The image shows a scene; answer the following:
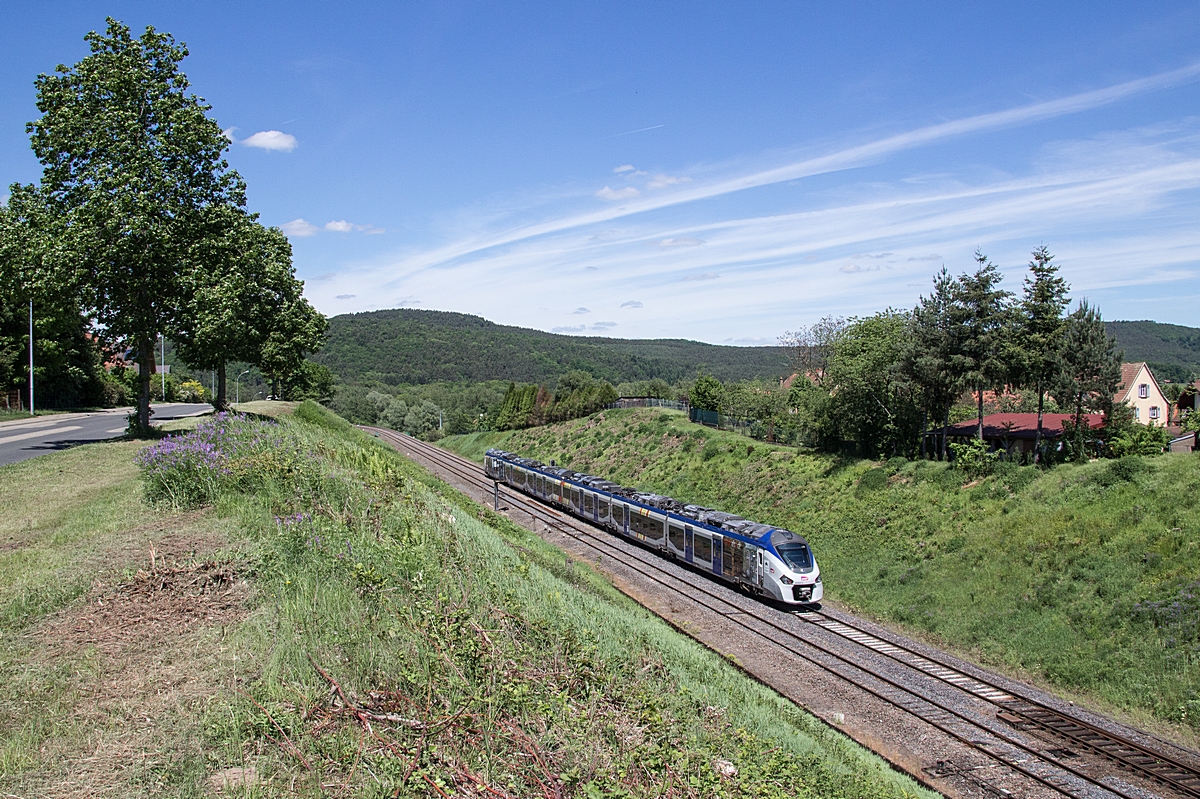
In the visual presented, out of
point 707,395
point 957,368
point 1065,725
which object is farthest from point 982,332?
point 707,395

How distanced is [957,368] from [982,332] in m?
1.89

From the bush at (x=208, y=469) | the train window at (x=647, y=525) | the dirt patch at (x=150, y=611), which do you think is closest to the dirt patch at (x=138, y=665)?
the dirt patch at (x=150, y=611)

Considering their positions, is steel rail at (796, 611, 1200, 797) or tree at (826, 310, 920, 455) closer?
steel rail at (796, 611, 1200, 797)

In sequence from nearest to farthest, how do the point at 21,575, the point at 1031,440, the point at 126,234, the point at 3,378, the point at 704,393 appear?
the point at 21,575
the point at 126,234
the point at 1031,440
the point at 3,378
the point at 704,393

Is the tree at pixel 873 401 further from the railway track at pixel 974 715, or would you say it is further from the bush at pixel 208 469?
the bush at pixel 208 469

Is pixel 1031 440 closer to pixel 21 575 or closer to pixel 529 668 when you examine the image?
pixel 529 668

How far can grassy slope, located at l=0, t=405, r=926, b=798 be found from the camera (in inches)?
241

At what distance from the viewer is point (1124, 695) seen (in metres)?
17.8

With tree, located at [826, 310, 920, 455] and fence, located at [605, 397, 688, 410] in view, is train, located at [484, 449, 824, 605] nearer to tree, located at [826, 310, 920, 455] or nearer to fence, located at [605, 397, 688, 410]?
tree, located at [826, 310, 920, 455]

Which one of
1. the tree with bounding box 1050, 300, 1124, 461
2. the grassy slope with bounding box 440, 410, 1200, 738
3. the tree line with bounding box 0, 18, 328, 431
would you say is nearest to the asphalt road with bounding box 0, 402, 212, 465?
the tree line with bounding box 0, 18, 328, 431

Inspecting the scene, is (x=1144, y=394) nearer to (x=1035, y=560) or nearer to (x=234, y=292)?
(x=1035, y=560)

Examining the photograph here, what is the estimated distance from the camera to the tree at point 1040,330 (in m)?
31.1

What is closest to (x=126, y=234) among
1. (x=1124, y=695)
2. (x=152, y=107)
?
(x=152, y=107)

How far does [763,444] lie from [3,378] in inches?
1812
